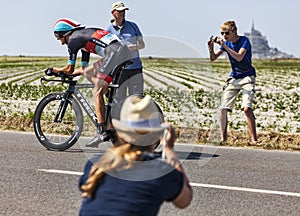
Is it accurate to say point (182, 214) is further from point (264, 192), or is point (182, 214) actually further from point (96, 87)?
point (96, 87)

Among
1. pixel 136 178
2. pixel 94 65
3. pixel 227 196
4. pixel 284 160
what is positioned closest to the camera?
pixel 136 178

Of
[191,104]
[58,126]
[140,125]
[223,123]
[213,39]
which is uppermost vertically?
[140,125]

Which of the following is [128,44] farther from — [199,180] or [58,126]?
[58,126]

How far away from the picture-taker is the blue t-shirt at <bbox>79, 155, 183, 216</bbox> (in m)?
3.22

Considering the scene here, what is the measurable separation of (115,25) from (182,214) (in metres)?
3.75

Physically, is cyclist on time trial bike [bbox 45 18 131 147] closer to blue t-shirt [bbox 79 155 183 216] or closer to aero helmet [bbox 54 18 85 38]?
aero helmet [bbox 54 18 85 38]

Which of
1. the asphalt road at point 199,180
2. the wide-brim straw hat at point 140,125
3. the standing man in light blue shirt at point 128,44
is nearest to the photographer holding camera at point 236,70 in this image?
the asphalt road at point 199,180

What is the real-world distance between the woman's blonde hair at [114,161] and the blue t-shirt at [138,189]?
3cm

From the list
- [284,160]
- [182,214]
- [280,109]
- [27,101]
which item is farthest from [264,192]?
[27,101]

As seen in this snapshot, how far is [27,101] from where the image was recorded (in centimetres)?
1944

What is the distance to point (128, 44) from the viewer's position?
750cm

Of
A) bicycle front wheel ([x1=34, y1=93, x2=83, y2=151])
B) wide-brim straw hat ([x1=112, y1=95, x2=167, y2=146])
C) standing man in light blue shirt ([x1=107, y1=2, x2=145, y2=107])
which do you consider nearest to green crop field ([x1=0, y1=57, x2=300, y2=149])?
standing man in light blue shirt ([x1=107, y1=2, x2=145, y2=107])

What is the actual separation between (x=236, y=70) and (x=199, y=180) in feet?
9.97

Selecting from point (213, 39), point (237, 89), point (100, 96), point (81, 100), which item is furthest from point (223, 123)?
point (100, 96)
